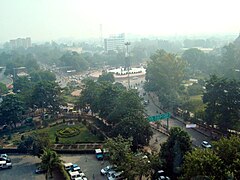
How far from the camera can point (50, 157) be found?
2709 centimetres

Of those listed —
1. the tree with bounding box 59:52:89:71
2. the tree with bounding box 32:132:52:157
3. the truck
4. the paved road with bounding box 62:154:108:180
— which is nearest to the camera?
the paved road with bounding box 62:154:108:180

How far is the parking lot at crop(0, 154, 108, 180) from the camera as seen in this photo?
3061 centimetres

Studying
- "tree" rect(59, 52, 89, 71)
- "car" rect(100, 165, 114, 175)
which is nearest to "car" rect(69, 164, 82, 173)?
"car" rect(100, 165, 114, 175)

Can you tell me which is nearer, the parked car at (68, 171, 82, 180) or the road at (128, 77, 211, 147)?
the parked car at (68, 171, 82, 180)

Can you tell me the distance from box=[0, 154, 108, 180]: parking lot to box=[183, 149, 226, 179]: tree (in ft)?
36.8

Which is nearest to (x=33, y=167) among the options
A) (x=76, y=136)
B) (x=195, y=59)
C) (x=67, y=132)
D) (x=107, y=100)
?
(x=76, y=136)

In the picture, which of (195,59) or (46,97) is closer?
(46,97)

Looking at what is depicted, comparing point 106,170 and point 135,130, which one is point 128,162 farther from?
point 135,130

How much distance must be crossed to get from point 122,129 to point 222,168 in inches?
573

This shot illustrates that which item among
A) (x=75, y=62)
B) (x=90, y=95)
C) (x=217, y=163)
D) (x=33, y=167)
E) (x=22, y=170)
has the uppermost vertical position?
(x=217, y=163)

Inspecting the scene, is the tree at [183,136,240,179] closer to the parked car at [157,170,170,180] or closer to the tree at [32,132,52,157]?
the parked car at [157,170,170,180]

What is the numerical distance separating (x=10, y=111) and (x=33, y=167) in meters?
14.6

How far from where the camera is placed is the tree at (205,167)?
66.3 ft

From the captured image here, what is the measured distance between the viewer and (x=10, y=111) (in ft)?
146
